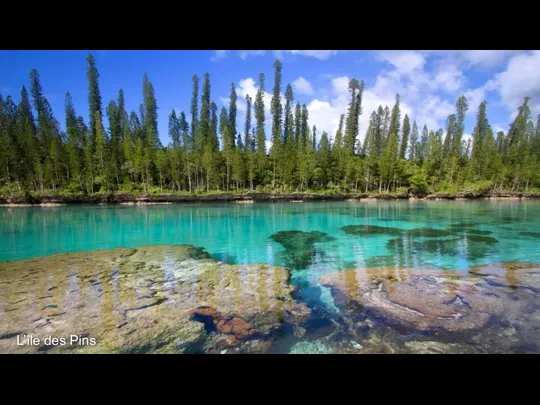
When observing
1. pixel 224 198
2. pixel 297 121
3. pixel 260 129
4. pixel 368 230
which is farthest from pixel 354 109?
pixel 368 230

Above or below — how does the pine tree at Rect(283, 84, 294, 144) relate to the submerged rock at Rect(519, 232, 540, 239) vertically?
above

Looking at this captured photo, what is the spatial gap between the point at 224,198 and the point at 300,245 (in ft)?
109

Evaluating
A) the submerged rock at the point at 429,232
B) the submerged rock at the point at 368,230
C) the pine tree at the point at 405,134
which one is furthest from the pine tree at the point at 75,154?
the pine tree at the point at 405,134

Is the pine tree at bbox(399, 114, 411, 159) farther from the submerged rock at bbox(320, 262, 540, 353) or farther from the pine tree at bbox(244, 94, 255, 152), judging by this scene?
the submerged rock at bbox(320, 262, 540, 353)

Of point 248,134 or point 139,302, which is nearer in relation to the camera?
point 139,302

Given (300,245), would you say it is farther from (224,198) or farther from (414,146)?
(414,146)

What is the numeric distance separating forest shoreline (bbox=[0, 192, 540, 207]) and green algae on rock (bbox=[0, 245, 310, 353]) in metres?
34.2

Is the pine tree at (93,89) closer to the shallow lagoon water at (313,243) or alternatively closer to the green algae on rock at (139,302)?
the shallow lagoon water at (313,243)

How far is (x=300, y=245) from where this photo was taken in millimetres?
14195

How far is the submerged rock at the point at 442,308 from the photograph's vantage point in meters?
4.84

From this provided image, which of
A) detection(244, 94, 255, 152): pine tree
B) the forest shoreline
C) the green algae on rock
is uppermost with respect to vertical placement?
detection(244, 94, 255, 152): pine tree

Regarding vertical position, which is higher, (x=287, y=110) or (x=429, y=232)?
(x=287, y=110)

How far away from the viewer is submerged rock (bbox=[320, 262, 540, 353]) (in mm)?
4844

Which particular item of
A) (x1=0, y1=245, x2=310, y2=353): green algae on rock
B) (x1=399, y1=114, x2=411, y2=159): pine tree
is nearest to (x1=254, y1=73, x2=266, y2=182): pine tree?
(x1=399, y1=114, x2=411, y2=159): pine tree
